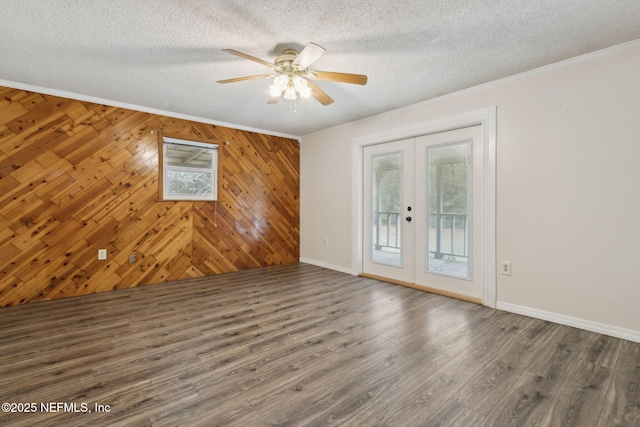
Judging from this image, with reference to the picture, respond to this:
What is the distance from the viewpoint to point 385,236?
14.1ft

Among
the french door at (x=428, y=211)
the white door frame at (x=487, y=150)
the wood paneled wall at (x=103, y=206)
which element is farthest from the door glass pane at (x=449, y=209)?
the wood paneled wall at (x=103, y=206)

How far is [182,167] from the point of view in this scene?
4312 millimetres

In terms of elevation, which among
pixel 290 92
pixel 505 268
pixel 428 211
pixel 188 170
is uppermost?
pixel 290 92

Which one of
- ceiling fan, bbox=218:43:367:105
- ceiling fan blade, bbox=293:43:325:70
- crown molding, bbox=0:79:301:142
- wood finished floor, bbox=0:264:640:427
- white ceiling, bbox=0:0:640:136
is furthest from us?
crown molding, bbox=0:79:301:142

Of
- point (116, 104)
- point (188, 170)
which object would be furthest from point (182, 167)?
point (116, 104)

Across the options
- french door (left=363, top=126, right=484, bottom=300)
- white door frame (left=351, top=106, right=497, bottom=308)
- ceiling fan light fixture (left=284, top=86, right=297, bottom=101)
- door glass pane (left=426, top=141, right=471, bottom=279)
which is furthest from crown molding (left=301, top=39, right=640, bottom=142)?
ceiling fan light fixture (left=284, top=86, right=297, bottom=101)

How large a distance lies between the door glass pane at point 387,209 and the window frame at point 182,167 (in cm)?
246

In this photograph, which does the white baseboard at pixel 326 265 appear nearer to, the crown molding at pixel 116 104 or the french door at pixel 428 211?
the french door at pixel 428 211

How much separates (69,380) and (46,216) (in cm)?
248

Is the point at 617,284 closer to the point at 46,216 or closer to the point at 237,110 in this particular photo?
the point at 237,110

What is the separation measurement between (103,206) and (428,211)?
4179 millimetres

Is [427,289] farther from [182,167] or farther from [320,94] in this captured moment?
[182,167]

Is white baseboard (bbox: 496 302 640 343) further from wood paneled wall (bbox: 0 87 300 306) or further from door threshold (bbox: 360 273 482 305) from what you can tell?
wood paneled wall (bbox: 0 87 300 306)

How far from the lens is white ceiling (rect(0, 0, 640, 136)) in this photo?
194 centimetres
